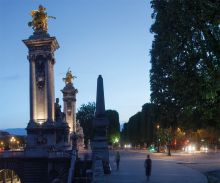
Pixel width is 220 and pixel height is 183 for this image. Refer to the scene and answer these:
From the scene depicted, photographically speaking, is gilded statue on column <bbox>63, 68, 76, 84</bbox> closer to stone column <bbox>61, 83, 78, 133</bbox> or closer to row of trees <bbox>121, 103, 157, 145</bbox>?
stone column <bbox>61, 83, 78, 133</bbox>

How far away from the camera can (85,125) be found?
127062 mm

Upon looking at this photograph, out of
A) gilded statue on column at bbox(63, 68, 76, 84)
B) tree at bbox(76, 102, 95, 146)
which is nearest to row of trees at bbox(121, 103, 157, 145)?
tree at bbox(76, 102, 95, 146)

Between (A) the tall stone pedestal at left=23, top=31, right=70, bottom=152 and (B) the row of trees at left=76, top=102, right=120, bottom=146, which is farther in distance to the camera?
(B) the row of trees at left=76, top=102, right=120, bottom=146

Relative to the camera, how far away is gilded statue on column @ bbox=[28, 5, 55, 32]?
5679 cm

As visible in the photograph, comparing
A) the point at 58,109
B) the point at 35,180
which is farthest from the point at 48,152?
the point at 58,109

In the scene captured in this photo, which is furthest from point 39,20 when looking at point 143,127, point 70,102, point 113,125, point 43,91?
point 113,125

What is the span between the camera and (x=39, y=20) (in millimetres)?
57500

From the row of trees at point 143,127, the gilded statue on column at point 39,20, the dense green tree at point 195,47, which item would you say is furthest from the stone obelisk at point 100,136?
the row of trees at point 143,127

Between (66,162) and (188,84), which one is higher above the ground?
(188,84)

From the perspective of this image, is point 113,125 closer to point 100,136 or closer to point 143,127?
point 143,127

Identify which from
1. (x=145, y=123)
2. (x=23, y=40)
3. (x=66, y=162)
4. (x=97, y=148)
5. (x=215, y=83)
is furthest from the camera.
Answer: (x=145, y=123)

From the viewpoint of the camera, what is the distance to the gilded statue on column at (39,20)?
5679cm

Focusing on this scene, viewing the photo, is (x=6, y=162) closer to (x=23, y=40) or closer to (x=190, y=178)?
(x=23, y=40)

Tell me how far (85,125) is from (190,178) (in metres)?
96.3
